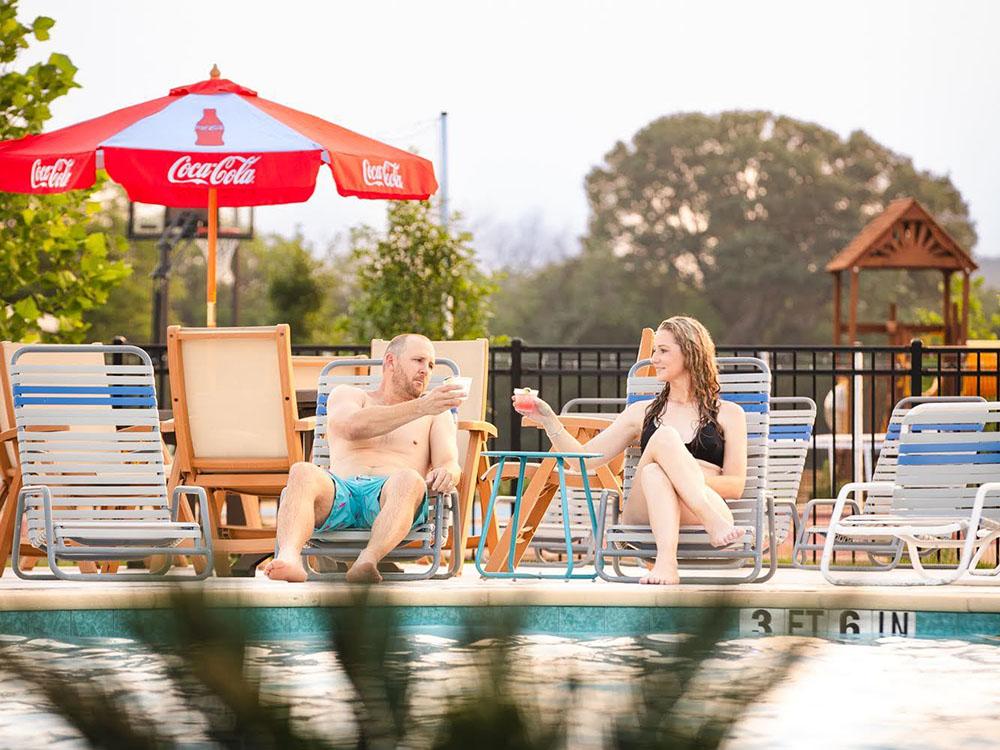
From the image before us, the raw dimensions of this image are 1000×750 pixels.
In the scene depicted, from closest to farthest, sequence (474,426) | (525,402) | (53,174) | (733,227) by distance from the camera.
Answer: (525,402) < (474,426) < (53,174) < (733,227)

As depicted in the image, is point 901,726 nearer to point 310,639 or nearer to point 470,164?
point 310,639

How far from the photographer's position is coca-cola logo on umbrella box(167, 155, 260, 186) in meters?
8.59

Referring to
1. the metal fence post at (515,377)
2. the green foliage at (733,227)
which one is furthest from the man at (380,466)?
the green foliage at (733,227)

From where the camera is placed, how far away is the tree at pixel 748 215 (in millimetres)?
58594

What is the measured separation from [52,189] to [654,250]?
5322 cm

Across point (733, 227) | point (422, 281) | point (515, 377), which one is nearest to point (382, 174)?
point (515, 377)

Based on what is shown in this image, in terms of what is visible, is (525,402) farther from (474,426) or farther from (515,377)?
(515,377)

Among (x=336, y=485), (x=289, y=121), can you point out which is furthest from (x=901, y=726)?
(x=289, y=121)

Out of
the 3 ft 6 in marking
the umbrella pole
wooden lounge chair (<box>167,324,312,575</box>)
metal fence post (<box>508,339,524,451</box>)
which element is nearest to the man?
wooden lounge chair (<box>167,324,312,575</box>)

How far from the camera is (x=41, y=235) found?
989 cm

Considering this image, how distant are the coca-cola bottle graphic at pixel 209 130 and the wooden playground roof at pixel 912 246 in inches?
636

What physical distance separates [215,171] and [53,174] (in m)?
0.83

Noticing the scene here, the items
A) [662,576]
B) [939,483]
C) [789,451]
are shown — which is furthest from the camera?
[789,451]

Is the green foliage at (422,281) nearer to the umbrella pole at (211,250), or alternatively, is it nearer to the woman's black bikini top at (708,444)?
the umbrella pole at (211,250)
